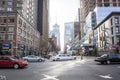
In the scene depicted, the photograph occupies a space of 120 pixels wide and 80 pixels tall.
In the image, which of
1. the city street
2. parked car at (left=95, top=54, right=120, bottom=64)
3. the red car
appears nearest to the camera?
the city street

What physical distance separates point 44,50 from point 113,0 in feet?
147

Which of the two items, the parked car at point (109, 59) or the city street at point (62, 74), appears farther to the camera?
the parked car at point (109, 59)

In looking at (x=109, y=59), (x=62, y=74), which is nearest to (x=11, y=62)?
(x=62, y=74)

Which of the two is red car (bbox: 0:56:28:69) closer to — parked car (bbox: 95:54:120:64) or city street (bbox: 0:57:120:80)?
city street (bbox: 0:57:120:80)

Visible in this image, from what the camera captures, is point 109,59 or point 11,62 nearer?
point 11,62

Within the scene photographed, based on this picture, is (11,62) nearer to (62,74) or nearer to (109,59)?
(62,74)

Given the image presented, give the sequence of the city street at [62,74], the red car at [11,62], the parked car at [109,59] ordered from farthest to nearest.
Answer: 1. the parked car at [109,59]
2. the red car at [11,62]
3. the city street at [62,74]

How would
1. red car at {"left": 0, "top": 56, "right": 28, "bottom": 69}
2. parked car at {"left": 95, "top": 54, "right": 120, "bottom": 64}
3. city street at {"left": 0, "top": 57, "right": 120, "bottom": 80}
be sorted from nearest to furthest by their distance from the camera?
city street at {"left": 0, "top": 57, "right": 120, "bottom": 80} < red car at {"left": 0, "top": 56, "right": 28, "bottom": 69} < parked car at {"left": 95, "top": 54, "right": 120, "bottom": 64}

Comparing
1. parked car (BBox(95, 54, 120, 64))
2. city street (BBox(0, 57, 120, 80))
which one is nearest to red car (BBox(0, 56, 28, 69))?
city street (BBox(0, 57, 120, 80))

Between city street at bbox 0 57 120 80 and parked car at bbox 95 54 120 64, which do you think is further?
parked car at bbox 95 54 120 64

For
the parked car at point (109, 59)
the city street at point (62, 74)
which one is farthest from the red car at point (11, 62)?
the parked car at point (109, 59)

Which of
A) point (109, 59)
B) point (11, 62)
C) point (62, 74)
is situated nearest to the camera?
point (62, 74)

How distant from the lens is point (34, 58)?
1807 inches

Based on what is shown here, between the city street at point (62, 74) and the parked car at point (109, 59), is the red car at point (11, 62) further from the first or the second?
the parked car at point (109, 59)
